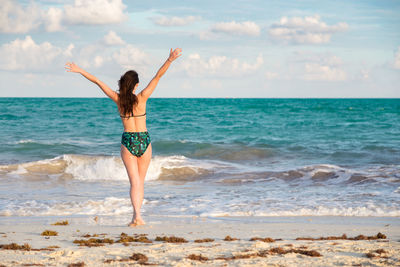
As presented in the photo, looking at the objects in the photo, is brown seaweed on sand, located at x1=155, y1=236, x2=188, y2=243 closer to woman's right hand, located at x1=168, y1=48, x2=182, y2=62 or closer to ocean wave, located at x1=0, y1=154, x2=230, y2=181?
woman's right hand, located at x1=168, y1=48, x2=182, y2=62

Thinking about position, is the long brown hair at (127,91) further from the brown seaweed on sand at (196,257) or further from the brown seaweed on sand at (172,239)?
the brown seaweed on sand at (196,257)

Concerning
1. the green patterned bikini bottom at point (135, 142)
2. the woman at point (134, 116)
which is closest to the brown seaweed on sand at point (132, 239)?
the woman at point (134, 116)

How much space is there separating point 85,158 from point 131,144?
29.7 ft

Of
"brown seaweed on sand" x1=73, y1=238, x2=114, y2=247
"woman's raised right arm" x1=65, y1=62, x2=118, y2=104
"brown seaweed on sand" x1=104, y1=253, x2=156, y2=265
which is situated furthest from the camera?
"woman's raised right arm" x1=65, y1=62, x2=118, y2=104

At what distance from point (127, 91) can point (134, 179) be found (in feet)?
3.74

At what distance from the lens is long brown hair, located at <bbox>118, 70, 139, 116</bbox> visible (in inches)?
222

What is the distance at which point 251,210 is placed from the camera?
7434mm

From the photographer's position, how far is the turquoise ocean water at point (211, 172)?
7.78 meters

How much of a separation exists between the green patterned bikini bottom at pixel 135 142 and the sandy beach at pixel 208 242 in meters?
0.99

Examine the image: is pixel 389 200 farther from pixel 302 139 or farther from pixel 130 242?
pixel 302 139

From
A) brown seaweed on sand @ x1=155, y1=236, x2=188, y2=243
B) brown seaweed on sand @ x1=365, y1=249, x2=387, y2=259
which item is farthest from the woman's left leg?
brown seaweed on sand @ x1=365, y1=249, x2=387, y2=259

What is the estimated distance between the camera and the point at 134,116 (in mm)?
5758

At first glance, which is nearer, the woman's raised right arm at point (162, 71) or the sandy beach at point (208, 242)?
the sandy beach at point (208, 242)

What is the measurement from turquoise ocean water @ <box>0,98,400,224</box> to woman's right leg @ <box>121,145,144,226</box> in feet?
3.94
